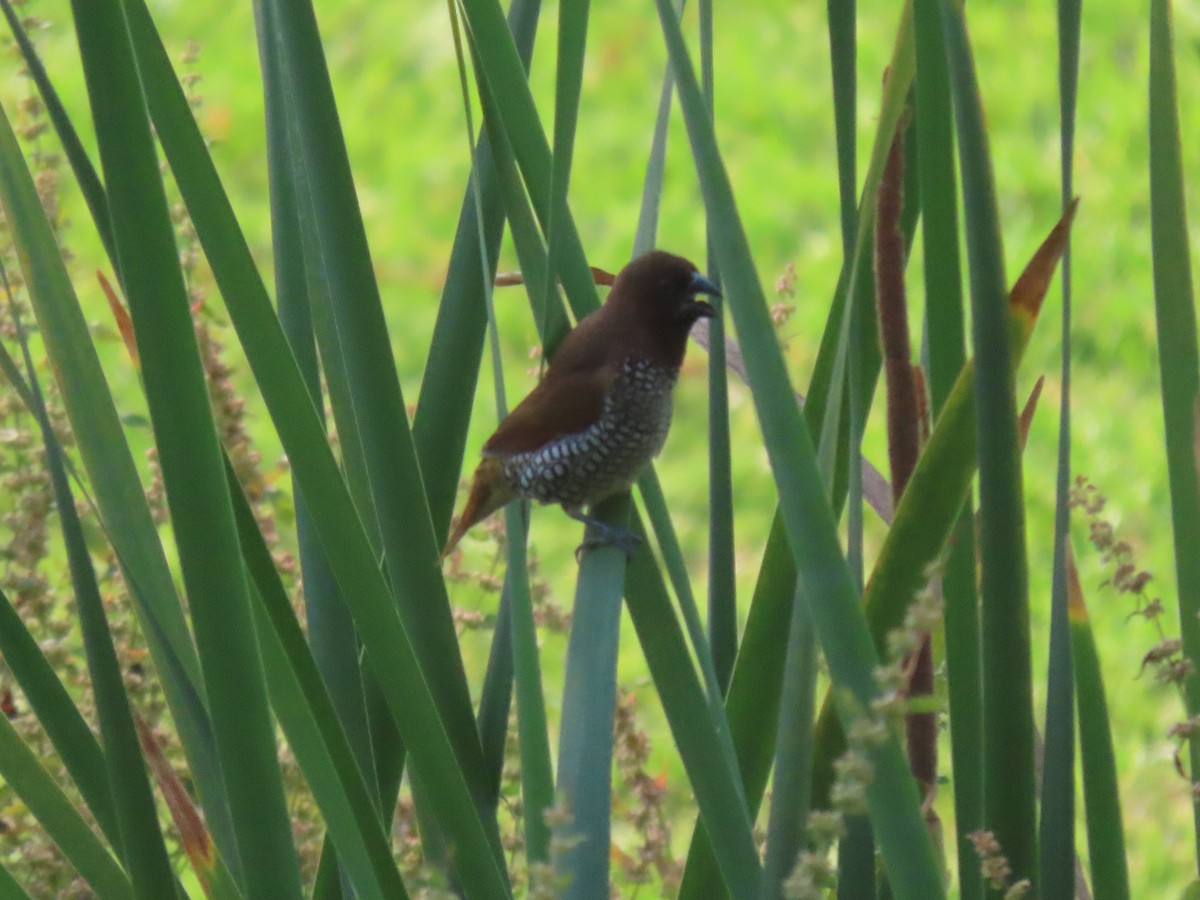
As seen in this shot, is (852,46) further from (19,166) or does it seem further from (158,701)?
(158,701)

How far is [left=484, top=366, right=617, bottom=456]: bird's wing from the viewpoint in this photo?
1961mm

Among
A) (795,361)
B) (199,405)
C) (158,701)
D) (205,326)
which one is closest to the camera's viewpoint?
(199,405)

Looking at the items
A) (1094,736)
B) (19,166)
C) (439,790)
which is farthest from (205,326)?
(1094,736)

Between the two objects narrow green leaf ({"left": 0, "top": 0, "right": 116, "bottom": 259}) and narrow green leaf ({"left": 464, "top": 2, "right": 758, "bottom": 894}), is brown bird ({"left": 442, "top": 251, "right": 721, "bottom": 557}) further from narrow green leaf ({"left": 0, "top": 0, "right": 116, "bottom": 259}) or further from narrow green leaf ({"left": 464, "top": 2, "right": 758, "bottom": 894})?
narrow green leaf ({"left": 0, "top": 0, "right": 116, "bottom": 259})

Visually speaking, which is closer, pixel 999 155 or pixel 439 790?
pixel 439 790

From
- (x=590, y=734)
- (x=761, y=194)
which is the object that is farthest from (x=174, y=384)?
(x=761, y=194)

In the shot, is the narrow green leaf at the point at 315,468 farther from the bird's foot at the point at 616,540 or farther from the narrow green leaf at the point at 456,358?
the bird's foot at the point at 616,540

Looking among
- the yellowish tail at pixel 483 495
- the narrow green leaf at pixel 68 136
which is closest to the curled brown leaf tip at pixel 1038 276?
the narrow green leaf at pixel 68 136

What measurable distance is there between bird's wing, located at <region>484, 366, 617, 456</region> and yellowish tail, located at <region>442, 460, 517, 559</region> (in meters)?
0.07

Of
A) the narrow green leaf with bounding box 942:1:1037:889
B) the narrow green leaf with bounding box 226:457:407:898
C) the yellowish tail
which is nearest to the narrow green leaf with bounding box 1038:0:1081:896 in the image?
the narrow green leaf with bounding box 942:1:1037:889

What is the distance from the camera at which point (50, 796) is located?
125 centimetres

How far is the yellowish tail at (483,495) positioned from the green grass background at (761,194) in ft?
3.12

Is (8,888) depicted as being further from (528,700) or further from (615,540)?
(615,540)

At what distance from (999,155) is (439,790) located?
3737mm
